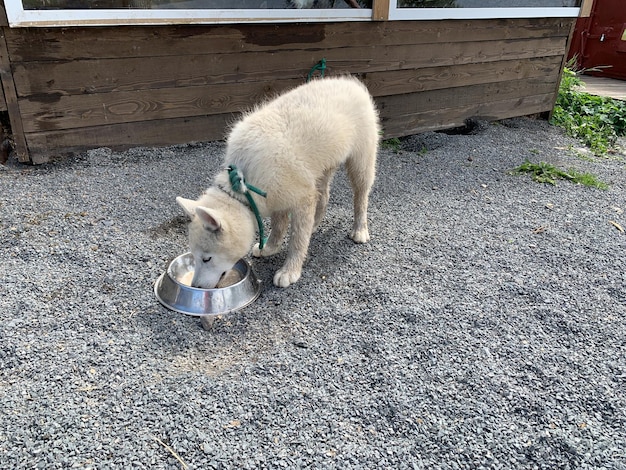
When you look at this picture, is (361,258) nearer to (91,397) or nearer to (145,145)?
(91,397)

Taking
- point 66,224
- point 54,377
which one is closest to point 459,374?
point 54,377

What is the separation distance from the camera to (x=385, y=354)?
8.50 ft

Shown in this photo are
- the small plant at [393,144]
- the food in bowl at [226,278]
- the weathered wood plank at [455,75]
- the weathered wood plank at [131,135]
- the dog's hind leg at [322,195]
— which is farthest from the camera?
the small plant at [393,144]

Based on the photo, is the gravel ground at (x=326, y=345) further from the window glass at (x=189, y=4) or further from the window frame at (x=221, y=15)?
the window glass at (x=189, y=4)

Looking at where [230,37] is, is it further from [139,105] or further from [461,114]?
[461,114]

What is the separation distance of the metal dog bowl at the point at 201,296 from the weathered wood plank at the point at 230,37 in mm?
2663

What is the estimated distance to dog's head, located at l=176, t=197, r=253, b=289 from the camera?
8.49 ft

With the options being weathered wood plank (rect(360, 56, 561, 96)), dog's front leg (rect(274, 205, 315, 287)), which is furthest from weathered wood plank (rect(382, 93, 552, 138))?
dog's front leg (rect(274, 205, 315, 287))

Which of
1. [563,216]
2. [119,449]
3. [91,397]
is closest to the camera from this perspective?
[119,449]

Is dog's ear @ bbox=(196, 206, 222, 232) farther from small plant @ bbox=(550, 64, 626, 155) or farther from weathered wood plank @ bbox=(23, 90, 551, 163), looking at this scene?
small plant @ bbox=(550, 64, 626, 155)

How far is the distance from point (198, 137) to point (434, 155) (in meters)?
2.96

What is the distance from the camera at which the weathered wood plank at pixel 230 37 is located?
4223mm

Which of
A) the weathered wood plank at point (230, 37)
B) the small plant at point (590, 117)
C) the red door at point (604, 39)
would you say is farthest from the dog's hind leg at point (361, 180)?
the red door at point (604, 39)

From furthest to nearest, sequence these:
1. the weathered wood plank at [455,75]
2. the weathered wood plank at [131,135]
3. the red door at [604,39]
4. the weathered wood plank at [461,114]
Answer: the red door at [604,39] → the weathered wood plank at [461,114] → the weathered wood plank at [455,75] → the weathered wood plank at [131,135]
